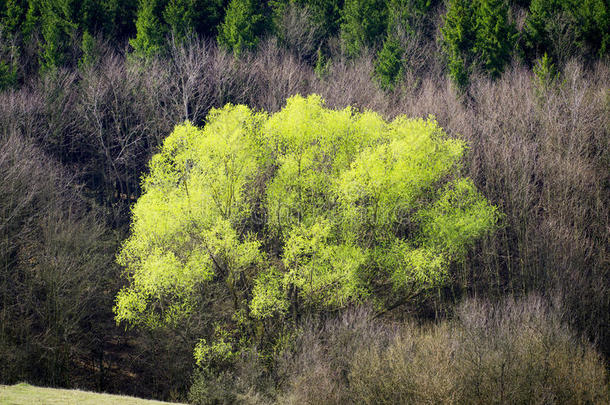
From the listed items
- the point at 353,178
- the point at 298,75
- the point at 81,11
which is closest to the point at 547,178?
the point at 353,178

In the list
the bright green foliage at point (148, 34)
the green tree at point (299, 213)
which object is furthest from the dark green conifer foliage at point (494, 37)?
the bright green foliage at point (148, 34)

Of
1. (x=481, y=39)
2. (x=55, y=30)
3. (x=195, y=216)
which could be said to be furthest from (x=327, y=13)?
(x=195, y=216)

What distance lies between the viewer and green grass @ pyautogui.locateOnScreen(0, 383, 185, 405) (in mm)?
11868

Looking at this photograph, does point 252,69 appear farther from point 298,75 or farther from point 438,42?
point 438,42

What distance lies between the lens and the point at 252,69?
36125 mm

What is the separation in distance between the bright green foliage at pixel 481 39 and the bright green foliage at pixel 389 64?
10.8 feet

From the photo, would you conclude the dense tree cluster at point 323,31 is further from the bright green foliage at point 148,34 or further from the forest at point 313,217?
the forest at point 313,217

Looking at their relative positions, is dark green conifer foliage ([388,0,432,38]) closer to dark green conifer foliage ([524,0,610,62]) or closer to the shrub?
dark green conifer foliage ([524,0,610,62])

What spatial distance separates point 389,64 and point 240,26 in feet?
36.8

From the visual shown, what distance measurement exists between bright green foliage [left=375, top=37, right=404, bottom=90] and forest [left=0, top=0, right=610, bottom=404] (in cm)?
14

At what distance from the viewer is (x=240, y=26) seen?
127 ft

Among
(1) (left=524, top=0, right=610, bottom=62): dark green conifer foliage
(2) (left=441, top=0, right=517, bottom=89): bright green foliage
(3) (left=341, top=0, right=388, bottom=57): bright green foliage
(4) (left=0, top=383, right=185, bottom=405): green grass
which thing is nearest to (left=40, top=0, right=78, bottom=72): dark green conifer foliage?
(3) (left=341, top=0, right=388, bottom=57): bright green foliage

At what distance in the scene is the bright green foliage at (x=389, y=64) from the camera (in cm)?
3562

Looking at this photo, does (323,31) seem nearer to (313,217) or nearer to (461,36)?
(461,36)
